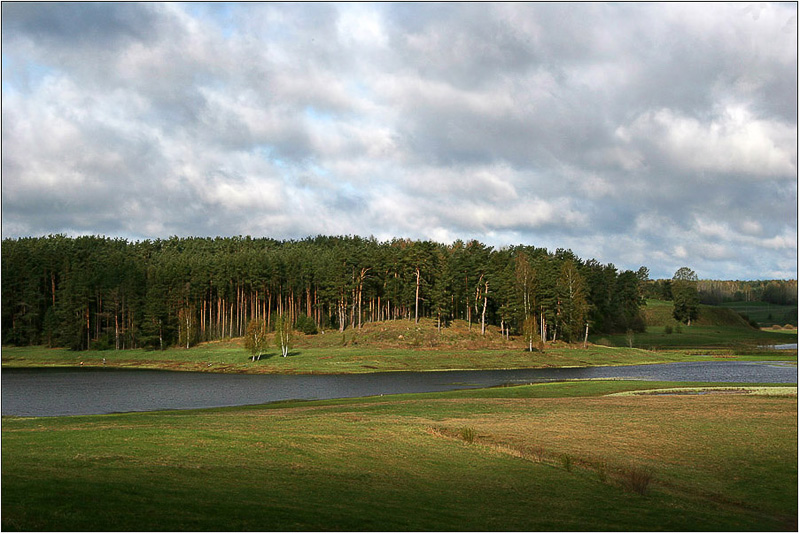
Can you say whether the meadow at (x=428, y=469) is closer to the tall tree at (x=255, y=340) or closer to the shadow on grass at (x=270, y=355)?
the tall tree at (x=255, y=340)

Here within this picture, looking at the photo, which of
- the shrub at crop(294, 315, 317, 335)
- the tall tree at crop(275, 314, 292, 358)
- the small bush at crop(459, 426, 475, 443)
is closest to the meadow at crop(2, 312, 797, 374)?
the tall tree at crop(275, 314, 292, 358)

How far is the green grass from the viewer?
1591 cm

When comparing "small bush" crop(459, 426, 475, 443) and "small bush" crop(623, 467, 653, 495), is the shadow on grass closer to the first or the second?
"small bush" crop(459, 426, 475, 443)

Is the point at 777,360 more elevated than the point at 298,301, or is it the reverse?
the point at 298,301

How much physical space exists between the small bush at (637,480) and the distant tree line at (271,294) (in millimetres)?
105521

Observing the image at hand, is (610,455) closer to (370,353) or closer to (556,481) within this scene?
(556,481)

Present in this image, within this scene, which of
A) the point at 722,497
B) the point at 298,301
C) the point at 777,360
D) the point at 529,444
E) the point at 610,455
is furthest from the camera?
the point at 298,301

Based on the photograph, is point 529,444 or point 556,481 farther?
point 529,444

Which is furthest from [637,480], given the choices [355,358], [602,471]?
[355,358]

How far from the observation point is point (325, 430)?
101 feet

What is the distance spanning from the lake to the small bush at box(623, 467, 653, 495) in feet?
135

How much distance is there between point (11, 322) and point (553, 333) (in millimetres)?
124123

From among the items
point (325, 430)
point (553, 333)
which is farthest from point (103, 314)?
point (325, 430)

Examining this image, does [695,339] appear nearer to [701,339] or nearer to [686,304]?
[701,339]
